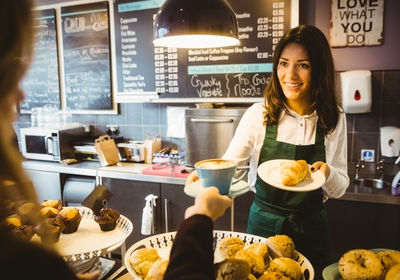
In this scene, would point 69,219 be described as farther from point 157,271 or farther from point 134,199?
point 134,199

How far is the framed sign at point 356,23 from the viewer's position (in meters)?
2.85

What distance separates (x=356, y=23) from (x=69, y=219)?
8.95ft

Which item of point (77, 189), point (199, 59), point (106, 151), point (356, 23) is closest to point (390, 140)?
point (356, 23)

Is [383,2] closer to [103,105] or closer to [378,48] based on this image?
[378,48]

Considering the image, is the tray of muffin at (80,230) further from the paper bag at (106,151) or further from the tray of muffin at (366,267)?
the paper bag at (106,151)

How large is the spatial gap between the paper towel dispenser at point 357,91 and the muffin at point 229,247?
2.03 m

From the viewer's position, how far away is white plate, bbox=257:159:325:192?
126cm

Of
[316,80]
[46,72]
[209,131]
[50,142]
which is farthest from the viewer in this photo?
[46,72]

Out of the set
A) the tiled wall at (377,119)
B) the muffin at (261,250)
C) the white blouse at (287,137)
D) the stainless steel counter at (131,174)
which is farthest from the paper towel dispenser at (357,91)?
the muffin at (261,250)

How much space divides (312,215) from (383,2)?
2130 mm

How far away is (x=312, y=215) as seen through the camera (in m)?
1.64

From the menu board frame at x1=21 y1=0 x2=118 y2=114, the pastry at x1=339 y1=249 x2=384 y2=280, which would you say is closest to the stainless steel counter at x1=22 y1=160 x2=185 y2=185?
the menu board frame at x1=21 y1=0 x2=118 y2=114

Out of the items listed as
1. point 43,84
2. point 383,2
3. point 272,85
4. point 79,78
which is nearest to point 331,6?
point 383,2

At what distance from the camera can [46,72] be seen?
169 inches
